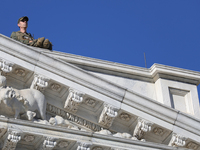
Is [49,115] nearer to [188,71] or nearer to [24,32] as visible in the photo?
[24,32]

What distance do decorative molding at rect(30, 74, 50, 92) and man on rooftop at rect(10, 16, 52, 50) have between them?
5.84 ft

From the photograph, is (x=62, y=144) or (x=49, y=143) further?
(x=62, y=144)

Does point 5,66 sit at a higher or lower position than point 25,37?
lower

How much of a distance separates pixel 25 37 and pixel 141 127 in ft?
14.5

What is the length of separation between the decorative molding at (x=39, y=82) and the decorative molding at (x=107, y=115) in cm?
167

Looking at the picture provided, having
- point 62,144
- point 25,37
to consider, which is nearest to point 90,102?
point 62,144

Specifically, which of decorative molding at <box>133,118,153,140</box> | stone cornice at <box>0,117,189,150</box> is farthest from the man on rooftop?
decorative molding at <box>133,118,153,140</box>

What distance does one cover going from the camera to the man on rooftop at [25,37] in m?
16.5

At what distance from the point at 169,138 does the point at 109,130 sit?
1.67m

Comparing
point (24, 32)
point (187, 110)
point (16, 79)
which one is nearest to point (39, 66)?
point (16, 79)

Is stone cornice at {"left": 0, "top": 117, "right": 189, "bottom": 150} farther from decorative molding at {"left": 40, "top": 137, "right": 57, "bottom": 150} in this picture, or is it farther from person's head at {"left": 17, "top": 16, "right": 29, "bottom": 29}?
person's head at {"left": 17, "top": 16, "right": 29, "bottom": 29}

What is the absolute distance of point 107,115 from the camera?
1532 cm

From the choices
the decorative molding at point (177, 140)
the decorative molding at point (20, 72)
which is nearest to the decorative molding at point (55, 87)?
the decorative molding at point (20, 72)

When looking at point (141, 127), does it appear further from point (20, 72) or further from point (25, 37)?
point (25, 37)
